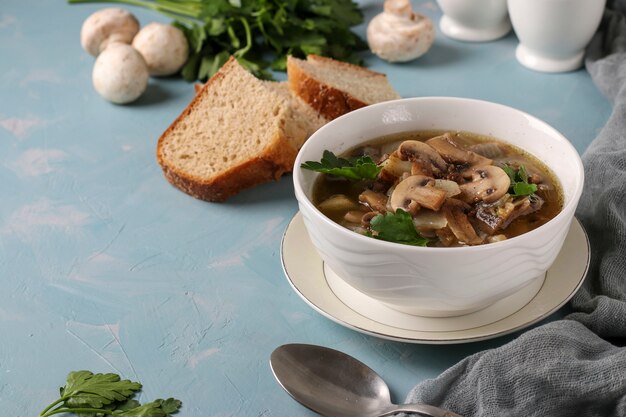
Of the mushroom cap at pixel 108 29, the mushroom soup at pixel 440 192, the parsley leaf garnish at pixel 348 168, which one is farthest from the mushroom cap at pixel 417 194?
the mushroom cap at pixel 108 29

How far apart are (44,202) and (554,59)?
92.3 inches

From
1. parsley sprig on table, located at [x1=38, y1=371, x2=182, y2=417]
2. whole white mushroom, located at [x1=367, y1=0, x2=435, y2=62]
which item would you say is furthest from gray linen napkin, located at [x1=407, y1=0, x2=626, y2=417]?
whole white mushroom, located at [x1=367, y1=0, x2=435, y2=62]

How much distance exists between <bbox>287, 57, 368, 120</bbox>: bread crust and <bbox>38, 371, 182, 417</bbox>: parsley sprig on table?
157cm

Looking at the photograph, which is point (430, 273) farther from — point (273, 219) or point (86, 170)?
point (86, 170)

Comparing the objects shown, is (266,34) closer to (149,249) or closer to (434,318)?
(149,249)

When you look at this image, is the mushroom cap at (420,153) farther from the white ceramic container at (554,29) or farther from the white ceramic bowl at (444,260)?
the white ceramic container at (554,29)

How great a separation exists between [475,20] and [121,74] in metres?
1.73

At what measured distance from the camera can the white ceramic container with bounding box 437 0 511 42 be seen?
4.31m

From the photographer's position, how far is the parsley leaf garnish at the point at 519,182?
2.63 metres

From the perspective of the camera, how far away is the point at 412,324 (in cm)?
252

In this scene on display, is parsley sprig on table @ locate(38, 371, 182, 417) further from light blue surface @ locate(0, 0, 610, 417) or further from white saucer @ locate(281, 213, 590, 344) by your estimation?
white saucer @ locate(281, 213, 590, 344)

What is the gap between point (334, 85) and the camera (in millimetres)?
3701

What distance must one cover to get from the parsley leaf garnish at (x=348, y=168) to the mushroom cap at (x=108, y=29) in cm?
196

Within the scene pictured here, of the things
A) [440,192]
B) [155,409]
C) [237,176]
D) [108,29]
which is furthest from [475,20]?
[155,409]
